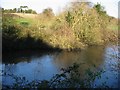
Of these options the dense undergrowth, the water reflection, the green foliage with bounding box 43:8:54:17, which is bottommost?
the water reflection

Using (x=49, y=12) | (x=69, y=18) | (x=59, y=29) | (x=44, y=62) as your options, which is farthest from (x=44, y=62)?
(x=49, y=12)

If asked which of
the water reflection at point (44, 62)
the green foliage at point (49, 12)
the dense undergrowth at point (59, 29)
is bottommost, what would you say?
the water reflection at point (44, 62)

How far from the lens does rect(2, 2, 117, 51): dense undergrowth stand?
21281 mm

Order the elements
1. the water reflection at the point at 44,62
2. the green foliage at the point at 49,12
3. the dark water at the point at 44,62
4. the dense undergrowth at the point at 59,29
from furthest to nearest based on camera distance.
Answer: the green foliage at the point at 49,12 < the dense undergrowth at the point at 59,29 < the water reflection at the point at 44,62 < the dark water at the point at 44,62

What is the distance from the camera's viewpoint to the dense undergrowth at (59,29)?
69.8 feet

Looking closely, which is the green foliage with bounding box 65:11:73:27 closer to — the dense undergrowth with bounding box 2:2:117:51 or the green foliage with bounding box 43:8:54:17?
the dense undergrowth with bounding box 2:2:117:51

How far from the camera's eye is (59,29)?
2423 cm

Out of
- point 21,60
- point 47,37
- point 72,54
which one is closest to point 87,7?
point 47,37

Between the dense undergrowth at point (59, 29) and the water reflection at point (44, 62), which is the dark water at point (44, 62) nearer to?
the water reflection at point (44, 62)

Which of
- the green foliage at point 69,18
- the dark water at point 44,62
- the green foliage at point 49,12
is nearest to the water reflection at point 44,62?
the dark water at point 44,62

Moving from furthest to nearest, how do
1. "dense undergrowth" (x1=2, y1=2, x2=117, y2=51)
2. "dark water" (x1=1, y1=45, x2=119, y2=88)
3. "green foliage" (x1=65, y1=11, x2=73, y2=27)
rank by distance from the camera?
"green foliage" (x1=65, y1=11, x2=73, y2=27) < "dense undergrowth" (x1=2, y1=2, x2=117, y2=51) < "dark water" (x1=1, y1=45, x2=119, y2=88)

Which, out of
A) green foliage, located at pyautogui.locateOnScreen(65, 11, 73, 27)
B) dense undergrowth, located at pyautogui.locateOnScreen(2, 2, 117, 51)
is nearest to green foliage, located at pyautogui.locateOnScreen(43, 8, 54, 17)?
dense undergrowth, located at pyautogui.locateOnScreen(2, 2, 117, 51)

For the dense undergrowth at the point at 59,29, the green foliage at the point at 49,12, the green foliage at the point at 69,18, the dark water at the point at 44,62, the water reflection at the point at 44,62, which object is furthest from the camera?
the green foliage at the point at 49,12

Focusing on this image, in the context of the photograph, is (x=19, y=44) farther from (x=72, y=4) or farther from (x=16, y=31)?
(x=72, y=4)
